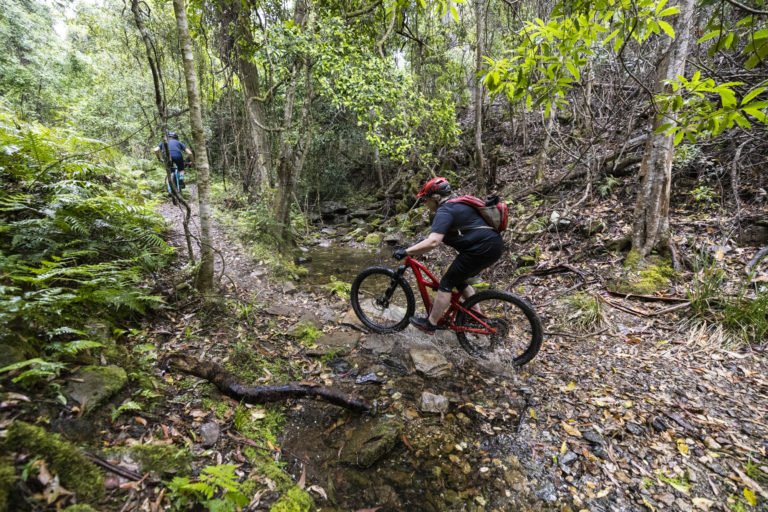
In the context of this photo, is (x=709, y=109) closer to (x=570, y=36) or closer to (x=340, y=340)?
(x=570, y=36)

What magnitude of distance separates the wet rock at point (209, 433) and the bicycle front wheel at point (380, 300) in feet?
9.00

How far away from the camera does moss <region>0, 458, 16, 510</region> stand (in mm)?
1639

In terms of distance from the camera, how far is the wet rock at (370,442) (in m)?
3.07

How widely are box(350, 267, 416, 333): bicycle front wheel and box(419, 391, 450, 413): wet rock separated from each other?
1.43 m

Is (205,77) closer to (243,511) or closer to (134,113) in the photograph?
(134,113)

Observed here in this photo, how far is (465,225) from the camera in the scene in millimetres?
4398

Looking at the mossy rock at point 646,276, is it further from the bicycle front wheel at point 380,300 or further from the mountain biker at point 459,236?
the bicycle front wheel at point 380,300

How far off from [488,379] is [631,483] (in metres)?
1.70

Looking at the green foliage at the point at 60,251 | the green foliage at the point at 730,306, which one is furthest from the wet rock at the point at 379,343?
the green foliage at the point at 730,306

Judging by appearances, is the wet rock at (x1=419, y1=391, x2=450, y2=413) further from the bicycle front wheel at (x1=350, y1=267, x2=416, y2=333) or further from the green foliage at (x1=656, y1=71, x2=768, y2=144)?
the green foliage at (x1=656, y1=71, x2=768, y2=144)

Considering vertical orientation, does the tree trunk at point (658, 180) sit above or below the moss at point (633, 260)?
above

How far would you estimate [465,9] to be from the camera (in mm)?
16109

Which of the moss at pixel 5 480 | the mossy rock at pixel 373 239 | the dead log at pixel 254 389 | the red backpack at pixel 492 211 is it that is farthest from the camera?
the mossy rock at pixel 373 239

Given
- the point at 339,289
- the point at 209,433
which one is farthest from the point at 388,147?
the point at 209,433
